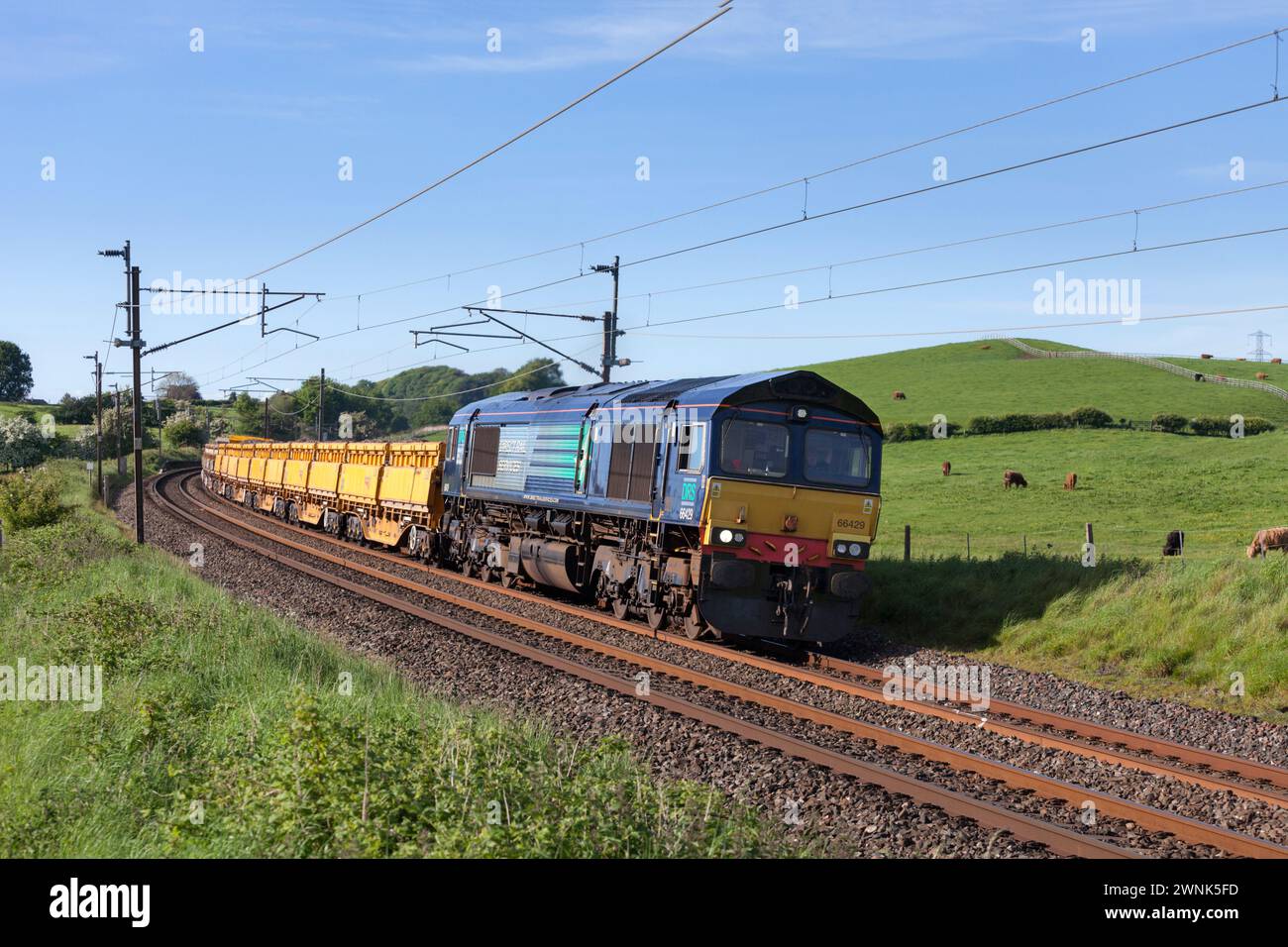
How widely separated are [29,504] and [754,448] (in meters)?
28.7

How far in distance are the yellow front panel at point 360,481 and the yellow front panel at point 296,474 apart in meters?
5.37

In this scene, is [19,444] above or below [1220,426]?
below

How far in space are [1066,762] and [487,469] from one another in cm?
1661

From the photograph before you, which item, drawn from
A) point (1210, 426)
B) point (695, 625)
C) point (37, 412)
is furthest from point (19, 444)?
point (1210, 426)

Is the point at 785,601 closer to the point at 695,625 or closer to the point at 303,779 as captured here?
the point at 695,625

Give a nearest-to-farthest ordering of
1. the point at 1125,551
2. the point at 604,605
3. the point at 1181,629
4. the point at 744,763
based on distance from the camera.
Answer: the point at 744,763 < the point at 1181,629 < the point at 604,605 < the point at 1125,551

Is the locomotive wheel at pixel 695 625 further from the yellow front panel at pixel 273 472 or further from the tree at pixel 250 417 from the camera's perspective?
the tree at pixel 250 417

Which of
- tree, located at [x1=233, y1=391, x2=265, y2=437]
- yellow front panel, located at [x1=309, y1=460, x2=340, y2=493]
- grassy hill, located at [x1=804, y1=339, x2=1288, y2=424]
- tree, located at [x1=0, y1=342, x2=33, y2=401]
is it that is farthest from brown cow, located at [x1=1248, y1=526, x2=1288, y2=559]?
tree, located at [x1=0, y1=342, x2=33, y2=401]

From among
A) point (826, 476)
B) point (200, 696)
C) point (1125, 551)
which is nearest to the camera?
point (200, 696)

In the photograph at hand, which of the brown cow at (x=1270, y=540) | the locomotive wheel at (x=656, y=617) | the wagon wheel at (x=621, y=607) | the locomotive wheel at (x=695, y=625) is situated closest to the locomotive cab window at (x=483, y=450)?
the wagon wheel at (x=621, y=607)

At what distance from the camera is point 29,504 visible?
35.2 metres

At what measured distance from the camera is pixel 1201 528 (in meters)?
33.8
